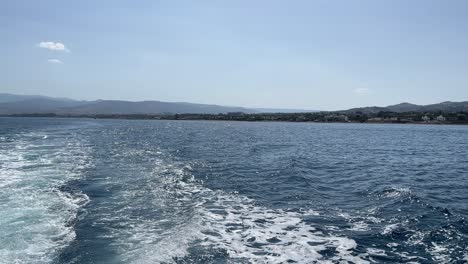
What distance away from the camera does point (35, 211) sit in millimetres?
15914

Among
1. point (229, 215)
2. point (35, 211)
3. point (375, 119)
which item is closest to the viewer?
point (35, 211)

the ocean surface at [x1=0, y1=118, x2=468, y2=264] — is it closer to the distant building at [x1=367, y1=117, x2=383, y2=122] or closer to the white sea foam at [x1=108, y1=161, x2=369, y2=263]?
the white sea foam at [x1=108, y1=161, x2=369, y2=263]

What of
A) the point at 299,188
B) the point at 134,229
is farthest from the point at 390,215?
the point at 134,229

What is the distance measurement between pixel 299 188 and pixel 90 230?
12.9 meters

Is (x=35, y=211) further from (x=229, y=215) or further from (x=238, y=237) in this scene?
(x=238, y=237)

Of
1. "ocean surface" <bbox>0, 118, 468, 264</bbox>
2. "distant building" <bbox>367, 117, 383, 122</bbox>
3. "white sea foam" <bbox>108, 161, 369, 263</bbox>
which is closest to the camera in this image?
"white sea foam" <bbox>108, 161, 369, 263</bbox>

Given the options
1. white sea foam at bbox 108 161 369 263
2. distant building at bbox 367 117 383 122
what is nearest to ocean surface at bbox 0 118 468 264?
white sea foam at bbox 108 161 369 263

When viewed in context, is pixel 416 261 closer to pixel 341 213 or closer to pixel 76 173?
pixel 341 213

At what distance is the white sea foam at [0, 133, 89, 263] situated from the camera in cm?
1163

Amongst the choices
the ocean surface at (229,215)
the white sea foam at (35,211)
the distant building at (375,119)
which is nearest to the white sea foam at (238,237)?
the ocean surface at (229,215)

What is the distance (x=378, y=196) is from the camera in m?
20.1

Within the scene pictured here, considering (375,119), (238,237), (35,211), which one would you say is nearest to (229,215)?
(238,237)

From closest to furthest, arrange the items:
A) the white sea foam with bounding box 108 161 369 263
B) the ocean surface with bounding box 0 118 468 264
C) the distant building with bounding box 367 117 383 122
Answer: the white sea foam with bounding box 108 161 369 263 → the ocean surface with bounding box 0 118 468 264 → the distant building with bounding box 367 117 383 122

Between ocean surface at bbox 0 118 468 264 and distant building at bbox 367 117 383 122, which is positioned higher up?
distant building at bbox 367 117 383 122
